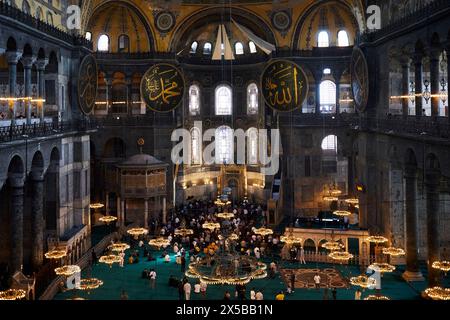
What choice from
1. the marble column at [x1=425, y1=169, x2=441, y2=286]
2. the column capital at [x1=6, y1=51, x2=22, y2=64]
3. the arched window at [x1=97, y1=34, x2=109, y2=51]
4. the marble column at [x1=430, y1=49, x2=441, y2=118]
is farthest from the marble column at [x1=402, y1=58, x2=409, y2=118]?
the arched window at [x1=97, y1=34, x2=109, y2=51]

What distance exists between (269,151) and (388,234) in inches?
423

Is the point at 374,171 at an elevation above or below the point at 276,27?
below

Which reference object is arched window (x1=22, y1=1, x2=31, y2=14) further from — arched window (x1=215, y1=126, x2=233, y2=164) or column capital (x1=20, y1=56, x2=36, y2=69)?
arched window (x1=215, y1=126, x2=233, y2=164)

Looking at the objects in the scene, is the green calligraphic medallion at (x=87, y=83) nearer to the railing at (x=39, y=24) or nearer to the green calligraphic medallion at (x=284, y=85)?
the railing at (x=39, y=24)

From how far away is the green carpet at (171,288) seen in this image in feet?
56.7

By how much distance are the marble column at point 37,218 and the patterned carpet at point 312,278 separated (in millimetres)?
8609

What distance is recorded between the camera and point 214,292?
58.3 ft

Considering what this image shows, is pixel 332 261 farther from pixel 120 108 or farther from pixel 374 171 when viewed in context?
pixel 120 108

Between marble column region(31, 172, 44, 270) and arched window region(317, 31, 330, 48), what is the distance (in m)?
16.3

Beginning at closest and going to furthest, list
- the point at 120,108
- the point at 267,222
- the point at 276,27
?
the point at 267,222 → the point at 276,27 → the point at 120,108

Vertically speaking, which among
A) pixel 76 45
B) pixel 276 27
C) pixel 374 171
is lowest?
pixel 374 171

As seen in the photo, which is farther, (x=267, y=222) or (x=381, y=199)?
(x=267, y=222)

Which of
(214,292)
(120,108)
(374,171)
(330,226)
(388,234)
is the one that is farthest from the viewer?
(120,108)
